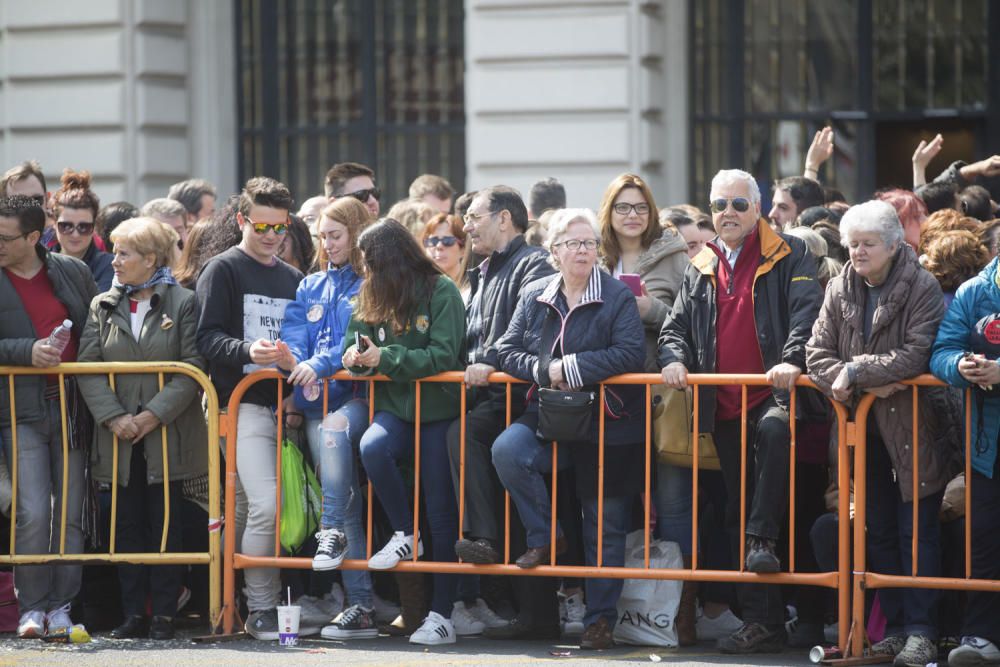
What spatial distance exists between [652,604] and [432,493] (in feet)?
3.96

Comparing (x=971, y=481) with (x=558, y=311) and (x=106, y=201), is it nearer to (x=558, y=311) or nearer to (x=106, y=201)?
(x=558, y=311)

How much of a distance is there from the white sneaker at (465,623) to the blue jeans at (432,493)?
0.19 m

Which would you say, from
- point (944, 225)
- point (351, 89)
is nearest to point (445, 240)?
point (944, 225)

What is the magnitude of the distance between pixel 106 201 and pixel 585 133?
13.9 feet

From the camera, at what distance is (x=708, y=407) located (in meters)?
7.55

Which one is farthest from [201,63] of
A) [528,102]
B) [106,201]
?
[528,102]

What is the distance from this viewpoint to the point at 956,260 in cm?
760

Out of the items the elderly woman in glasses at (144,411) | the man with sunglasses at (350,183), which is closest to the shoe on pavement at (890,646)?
the elderly woman in glasses at (144,411)

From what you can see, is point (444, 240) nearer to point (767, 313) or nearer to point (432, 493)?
point (432, 493)

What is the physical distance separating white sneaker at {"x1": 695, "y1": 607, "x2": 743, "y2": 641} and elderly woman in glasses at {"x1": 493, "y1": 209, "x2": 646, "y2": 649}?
0.53m

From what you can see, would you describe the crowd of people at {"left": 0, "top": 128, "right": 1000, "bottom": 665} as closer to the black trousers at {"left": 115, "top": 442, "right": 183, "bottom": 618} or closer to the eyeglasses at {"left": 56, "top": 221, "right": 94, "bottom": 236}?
the black trousers at {"left": 115, "top": 442, "right": 183, "bottom": 618}

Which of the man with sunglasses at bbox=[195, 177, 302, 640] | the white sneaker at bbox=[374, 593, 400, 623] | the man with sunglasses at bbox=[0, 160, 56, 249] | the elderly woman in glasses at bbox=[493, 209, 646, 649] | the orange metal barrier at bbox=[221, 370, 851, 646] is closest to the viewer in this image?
the orange metal barrier at bbox=[221, 370, 851, 646]

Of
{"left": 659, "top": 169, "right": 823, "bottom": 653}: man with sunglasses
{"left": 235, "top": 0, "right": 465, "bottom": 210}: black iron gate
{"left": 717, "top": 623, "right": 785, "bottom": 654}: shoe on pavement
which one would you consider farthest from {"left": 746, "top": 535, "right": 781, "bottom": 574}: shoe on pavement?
{"left": 235, "top": 0, "right": 465, "bottom": 210}: black iron gate

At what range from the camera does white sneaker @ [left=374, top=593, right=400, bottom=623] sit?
8391mm
